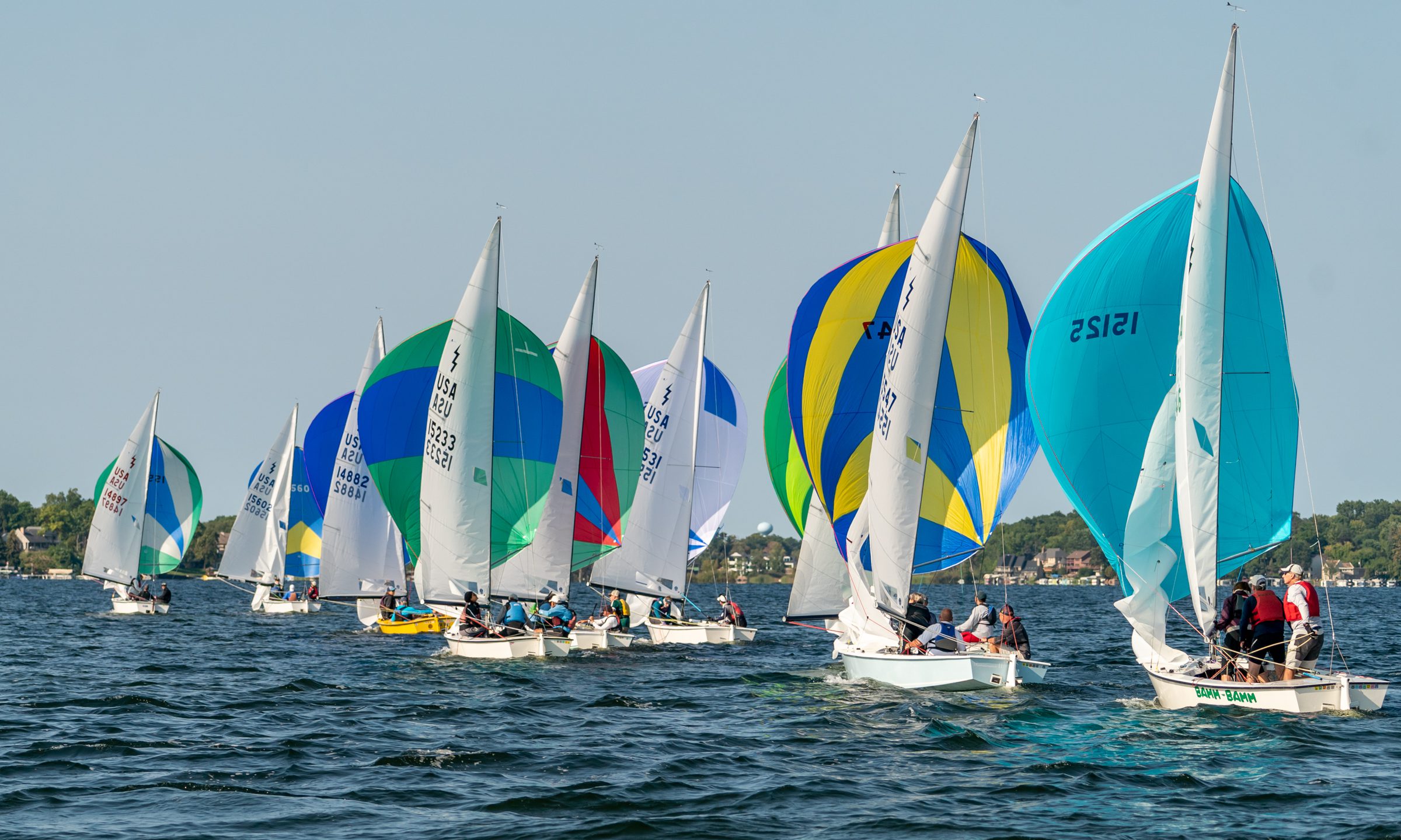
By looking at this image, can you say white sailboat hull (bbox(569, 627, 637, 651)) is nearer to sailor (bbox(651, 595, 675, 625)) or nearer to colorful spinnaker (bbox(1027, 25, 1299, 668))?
sailor (bbox(651, 595, 675, 625))

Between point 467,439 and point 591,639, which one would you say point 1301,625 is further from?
point 467,439

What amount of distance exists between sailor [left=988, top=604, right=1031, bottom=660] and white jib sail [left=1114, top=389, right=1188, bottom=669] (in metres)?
2.63

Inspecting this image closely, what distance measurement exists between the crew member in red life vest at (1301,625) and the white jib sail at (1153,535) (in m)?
2.34

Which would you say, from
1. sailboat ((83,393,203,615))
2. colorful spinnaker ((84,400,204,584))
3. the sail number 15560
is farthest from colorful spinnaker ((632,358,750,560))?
colorful spinnaker ((84,400,204,584))

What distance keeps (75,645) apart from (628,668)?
15.2m

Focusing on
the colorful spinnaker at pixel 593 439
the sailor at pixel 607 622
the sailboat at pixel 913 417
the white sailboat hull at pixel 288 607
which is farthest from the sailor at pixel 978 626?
the white sailboat hull at pixel 288 607

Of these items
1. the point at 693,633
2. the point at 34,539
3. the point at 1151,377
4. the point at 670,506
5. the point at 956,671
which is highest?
the point at 34,539

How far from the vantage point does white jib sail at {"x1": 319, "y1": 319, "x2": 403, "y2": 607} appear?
126 feet

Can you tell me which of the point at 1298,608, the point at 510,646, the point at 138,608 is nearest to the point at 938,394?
the point at 1298,608

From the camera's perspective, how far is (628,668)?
27.0 m

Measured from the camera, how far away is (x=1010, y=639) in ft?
74.6

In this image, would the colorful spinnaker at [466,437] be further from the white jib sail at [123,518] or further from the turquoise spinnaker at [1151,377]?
the white jib sail at [123,518]

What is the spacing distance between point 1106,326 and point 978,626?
5.46 metres

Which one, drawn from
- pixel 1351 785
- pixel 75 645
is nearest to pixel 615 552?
pixel 75 645
